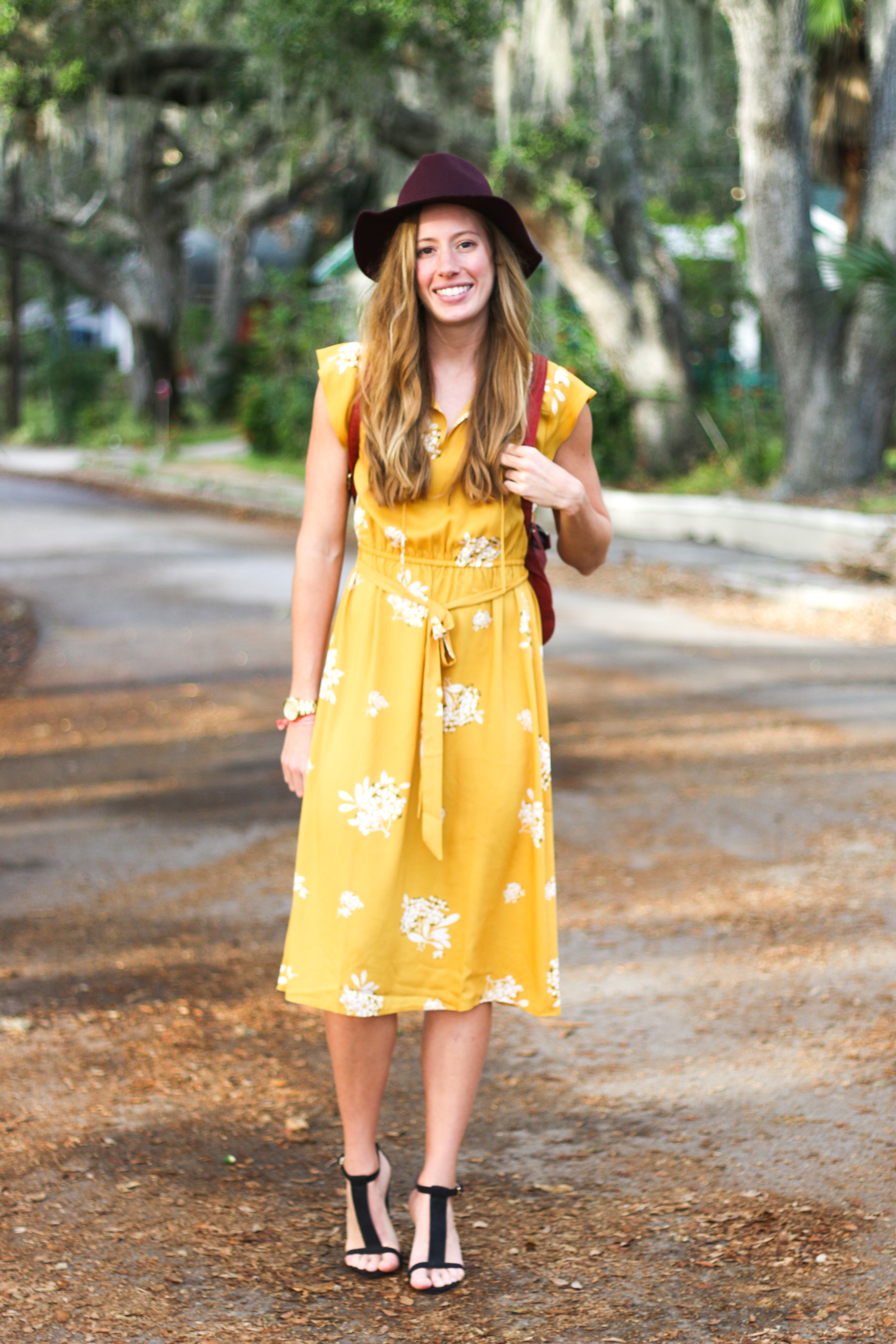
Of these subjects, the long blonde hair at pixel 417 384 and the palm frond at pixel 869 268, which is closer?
the long blonde hair at pixel 417 384

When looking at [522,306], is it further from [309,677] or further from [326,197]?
[326,197]

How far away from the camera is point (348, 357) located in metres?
2.70

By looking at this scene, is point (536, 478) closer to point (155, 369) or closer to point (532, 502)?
point (532, 502)

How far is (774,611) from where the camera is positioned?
1034 centimetres

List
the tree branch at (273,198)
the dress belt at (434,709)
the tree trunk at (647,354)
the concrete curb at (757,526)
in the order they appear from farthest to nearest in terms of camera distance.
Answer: the tree branch at (273,198) < the tree trunk at (647,354) < the concrete curb at (757,526) < the dress belt at (434,709)

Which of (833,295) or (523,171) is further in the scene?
(523,171)

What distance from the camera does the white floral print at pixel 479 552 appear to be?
2.66 meters

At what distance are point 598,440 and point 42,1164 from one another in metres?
14.1

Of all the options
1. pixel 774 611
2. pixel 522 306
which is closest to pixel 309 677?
pixel 522 306

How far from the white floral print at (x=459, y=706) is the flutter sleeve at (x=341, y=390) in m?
0.49

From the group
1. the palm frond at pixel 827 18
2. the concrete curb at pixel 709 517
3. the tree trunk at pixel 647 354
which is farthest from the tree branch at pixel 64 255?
the palm frond at pixel 827 18

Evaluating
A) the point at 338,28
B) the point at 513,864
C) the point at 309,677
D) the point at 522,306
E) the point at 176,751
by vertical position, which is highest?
the point at 338,28

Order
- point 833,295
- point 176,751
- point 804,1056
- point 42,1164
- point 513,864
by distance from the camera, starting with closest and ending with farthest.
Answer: point 513,864, point 42,1164, point 804,1056, point 176,751, point 833,295

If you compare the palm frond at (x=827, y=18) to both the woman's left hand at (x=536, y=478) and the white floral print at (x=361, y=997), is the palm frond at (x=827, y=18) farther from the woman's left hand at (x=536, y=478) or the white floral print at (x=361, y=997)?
the white floral print at (x=361, y=997)
